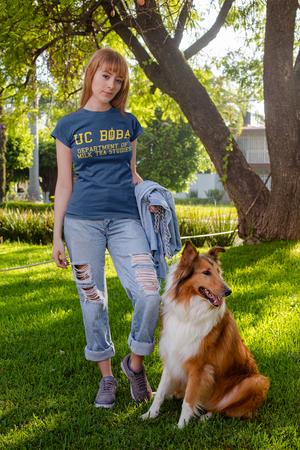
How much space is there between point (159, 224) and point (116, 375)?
1.51m

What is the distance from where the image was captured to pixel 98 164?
8.65 feet

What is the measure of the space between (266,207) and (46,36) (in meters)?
5.86

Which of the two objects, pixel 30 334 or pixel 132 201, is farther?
pixel 30 334

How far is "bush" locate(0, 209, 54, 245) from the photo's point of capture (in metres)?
10.1

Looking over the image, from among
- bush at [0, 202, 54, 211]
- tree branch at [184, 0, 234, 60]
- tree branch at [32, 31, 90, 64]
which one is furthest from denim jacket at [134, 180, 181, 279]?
bush at [0, 202, 54, 211]

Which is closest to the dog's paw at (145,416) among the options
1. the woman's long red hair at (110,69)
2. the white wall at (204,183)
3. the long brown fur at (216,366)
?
the long brown fur at (216,366)

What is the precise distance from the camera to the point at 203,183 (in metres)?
37.1

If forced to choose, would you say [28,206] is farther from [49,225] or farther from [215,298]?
[215,298]

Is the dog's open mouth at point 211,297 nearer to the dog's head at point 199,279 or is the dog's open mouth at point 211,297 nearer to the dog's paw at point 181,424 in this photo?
the dog's head at point 199,279

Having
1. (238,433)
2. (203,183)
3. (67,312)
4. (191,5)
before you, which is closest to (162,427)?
(238,433)

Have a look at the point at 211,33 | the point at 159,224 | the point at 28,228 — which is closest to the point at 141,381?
the point at 159,224

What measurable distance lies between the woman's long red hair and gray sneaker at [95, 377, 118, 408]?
2130 mm

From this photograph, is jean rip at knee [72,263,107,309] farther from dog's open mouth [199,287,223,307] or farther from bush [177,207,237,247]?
bush [177,207,237,247]

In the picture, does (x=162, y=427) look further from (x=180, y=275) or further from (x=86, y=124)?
(x=86, y=124)
